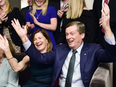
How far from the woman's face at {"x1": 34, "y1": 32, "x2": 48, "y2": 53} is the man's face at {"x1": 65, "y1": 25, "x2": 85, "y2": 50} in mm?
377

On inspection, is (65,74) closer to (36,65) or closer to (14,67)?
(36,65)

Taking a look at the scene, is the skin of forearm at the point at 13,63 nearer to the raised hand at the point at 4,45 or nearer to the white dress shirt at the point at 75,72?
the raised hand at the point at 4,45

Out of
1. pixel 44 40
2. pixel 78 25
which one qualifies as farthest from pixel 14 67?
pixel 78 25

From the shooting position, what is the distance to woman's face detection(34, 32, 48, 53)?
6.79 ft

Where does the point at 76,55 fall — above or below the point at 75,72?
above

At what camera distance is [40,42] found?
81.4 inches

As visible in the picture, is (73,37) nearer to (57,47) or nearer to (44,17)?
(57,47)

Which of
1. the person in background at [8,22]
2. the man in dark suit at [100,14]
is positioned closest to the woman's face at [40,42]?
the person in background at [8,22]

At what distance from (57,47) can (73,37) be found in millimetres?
254

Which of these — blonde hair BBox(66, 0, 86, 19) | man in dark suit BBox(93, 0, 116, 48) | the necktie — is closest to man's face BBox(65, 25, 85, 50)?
the necktie

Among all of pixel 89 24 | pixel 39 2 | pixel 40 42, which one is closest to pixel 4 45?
pixel 40 42

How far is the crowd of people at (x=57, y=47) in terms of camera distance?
1.72 metres

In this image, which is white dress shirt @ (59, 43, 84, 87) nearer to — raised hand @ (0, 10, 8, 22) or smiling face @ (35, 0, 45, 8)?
smiling face @ (35, 0, 45, 8)

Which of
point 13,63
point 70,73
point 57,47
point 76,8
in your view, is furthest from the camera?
point 76,8
